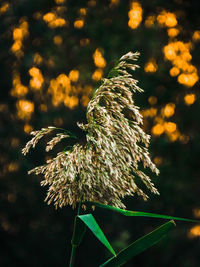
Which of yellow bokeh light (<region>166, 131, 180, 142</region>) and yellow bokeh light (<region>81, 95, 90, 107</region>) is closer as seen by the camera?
yellow bokeh light (<region>81, 95, 90, 107</region>)

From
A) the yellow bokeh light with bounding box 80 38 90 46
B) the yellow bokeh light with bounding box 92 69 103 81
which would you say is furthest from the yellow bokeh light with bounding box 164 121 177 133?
the yellow bokeh light with bounding box 80 38 90 46

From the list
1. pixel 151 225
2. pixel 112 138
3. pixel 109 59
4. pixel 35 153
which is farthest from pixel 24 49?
pixel 112 138

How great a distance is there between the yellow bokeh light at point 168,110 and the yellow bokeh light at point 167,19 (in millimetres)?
957

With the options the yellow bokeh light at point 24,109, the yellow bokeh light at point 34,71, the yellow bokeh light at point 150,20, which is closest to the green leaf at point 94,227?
the yellow bokeh light at point 24,109

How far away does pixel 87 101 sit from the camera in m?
3.69

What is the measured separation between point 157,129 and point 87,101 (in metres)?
0.87

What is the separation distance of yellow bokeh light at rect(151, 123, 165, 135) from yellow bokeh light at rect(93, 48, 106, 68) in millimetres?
915

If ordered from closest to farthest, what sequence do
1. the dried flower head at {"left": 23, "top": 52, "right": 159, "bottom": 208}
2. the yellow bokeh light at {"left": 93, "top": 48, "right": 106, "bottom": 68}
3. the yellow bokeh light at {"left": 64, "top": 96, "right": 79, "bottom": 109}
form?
the dried flower head at {"left": 23, "top": 52, "right": 159, "bottom": 208}, the yellow bokeh light at {"left": 64, "top": 96, "right": 79, "bottom": 109}, the yellow bokeh light at {"left": 93, "top": 48, "right": 106, "bottom": 68}

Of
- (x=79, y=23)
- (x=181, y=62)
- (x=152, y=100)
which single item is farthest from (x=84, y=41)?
(x=181, y=62)

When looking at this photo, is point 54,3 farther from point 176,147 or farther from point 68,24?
point 176,147

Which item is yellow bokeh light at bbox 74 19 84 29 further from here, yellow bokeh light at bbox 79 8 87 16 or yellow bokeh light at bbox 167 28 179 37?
yellow bokeh light at bbox 167 28 179 37

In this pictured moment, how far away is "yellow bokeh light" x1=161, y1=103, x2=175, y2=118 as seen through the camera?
3.88m

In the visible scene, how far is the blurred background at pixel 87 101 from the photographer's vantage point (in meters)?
3.58

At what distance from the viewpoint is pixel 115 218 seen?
3.61m
